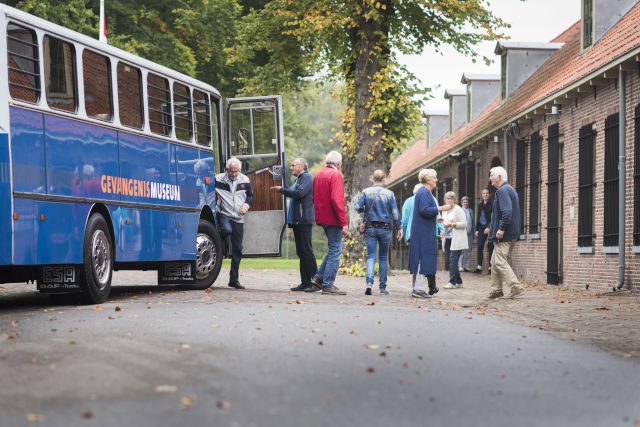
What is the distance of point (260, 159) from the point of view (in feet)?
59.7

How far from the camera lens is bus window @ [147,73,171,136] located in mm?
15320

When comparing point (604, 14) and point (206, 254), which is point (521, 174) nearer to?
point (604, 14)

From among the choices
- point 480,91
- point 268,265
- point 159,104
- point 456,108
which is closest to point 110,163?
point 159,104

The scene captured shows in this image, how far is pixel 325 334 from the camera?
9734 mm

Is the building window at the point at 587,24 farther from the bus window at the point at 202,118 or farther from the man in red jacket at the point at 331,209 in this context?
the bus window at the point at 202,118

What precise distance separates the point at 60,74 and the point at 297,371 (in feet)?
21.2

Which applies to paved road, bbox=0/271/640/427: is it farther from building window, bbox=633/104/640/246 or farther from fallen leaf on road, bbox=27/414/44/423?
building window, bbox=633/104/640/246

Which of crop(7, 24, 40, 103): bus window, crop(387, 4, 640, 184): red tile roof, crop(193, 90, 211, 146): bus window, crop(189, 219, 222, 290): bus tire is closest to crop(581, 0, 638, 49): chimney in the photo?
crop(387, 4, 640, 184): red tile roof

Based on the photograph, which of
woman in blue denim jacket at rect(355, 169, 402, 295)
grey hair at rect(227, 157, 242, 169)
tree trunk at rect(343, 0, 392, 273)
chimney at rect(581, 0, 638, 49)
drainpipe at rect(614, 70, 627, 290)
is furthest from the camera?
tree trunk at rect(343, 0, 392, 273)

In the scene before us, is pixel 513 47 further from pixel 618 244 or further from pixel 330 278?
pixel 330 278

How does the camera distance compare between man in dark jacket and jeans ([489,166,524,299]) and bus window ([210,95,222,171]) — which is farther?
bus window ([210,95,222,171])

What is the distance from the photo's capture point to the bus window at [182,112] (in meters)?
16.2

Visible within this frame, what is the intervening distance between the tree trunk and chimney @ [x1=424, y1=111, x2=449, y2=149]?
66.2ft

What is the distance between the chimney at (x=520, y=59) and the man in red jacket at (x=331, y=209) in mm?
15364
